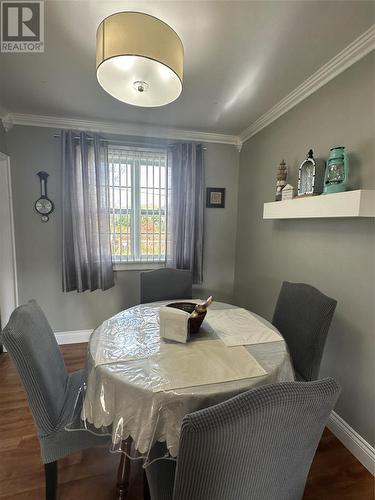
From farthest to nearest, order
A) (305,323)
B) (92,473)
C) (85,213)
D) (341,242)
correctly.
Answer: (85,213) < (341,242) < (305,323) < (92,473)

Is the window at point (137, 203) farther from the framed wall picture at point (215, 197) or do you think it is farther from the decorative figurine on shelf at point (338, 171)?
the decorative figurine on shelf at point (338, 171)

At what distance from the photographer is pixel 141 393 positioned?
0.94m

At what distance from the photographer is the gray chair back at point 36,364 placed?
100 cm

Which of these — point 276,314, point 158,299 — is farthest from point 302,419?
point 158,299

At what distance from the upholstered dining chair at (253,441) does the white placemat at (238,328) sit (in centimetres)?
60

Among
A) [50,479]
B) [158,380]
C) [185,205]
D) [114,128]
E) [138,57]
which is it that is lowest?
[50,479]

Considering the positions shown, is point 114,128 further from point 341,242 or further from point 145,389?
point 145,389

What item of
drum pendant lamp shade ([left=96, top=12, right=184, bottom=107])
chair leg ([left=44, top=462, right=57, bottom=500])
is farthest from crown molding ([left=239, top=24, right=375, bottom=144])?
chair leg ([left=44, top=462, right=57, bottom=500])

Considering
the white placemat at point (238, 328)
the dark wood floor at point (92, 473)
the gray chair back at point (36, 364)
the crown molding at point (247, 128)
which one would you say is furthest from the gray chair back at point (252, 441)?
the crown molding at point (247, 128)

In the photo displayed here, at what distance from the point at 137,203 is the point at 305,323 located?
7.03ft

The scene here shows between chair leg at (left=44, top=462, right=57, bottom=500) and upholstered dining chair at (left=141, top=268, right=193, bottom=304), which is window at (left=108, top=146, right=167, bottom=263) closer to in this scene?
upholstered dining chair at (left=141, top=268, right=193, bottom=304)

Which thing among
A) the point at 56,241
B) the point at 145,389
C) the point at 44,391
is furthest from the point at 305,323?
the point at 56,241

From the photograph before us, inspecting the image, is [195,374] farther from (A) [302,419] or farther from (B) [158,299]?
(B) [158,299]

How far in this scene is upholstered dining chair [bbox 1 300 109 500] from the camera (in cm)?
101
